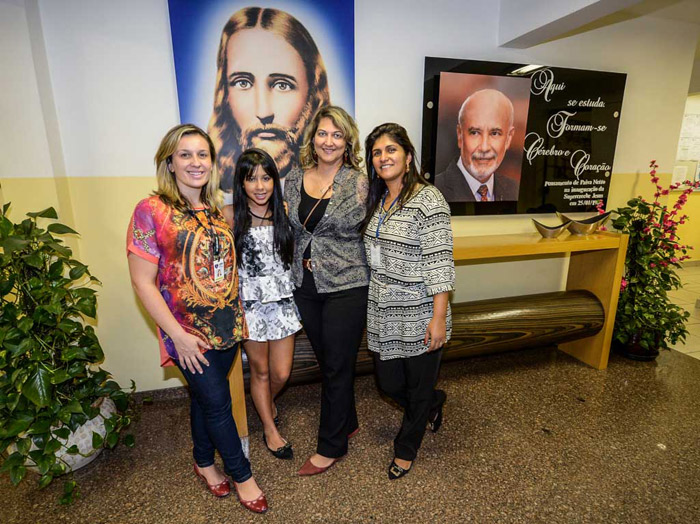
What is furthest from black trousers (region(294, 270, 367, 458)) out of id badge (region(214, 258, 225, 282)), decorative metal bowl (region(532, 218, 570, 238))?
decorative metal bowl (region(532, 218, 570, 238))

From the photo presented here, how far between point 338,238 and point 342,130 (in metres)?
0.45

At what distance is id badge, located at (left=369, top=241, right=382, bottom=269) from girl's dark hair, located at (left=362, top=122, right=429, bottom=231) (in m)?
0.10

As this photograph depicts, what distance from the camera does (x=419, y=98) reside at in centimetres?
262

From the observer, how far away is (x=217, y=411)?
158 centimetres

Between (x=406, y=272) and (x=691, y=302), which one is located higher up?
(x=406, y=272)

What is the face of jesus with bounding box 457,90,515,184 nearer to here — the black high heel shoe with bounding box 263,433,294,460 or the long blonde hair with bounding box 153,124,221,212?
the long blonde hair with bounding box 153,124,221,212

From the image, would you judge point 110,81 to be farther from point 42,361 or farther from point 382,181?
point 382,181

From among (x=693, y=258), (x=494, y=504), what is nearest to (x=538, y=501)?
(x=494, y=504)

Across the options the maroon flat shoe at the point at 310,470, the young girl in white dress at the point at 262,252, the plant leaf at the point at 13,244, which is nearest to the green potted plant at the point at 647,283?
the maroon flat shoe at the point at 310,470

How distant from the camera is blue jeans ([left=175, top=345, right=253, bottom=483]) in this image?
1.54 m

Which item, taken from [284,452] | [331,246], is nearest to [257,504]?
[284,452]

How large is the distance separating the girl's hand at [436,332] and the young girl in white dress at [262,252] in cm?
59

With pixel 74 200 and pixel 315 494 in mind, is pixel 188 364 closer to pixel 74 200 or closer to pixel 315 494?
pixel 315 494

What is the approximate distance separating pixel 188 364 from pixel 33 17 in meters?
1.81
